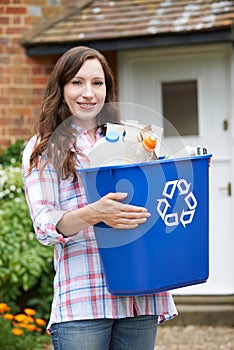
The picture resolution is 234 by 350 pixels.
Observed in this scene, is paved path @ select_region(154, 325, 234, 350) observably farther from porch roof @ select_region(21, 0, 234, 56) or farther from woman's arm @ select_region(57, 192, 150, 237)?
woman's arm @ select_region(57, 192, 150, 237)

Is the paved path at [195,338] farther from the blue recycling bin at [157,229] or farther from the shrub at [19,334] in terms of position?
the blue recycling bin at [157,229]

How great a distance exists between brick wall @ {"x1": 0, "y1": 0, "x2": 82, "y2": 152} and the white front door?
2.92 feet

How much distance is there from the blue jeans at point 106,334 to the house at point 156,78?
4024 millimetres

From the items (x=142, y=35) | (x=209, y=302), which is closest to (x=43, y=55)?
(x=142, y=35)

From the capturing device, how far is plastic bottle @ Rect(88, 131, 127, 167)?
7.66 feet

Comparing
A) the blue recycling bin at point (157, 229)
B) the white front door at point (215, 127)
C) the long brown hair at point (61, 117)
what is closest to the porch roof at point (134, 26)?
the white front door at point (215, 127)

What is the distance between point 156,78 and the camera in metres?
6.73

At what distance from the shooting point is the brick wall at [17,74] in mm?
→ 6613

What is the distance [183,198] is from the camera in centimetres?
245

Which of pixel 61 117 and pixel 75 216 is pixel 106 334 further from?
pixel 61 117

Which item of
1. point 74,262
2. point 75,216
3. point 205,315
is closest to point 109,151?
point 75,216

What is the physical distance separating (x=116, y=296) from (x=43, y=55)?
4321 millimetres

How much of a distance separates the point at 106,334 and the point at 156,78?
14.6ft

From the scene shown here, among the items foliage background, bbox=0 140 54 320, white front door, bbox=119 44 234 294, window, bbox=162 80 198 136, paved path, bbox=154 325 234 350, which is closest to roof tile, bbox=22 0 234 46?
white front door, bbox=119 44 234 294
